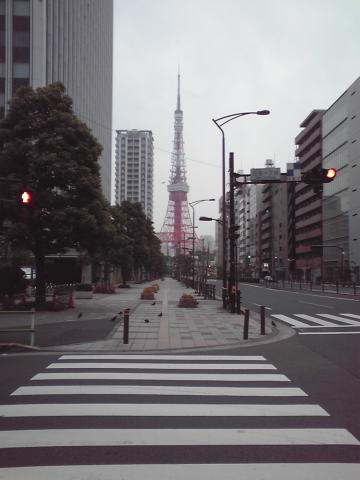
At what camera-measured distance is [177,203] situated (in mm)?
136875

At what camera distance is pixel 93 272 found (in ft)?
178

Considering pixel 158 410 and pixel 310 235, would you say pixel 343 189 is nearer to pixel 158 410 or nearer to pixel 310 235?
pixel 310 235

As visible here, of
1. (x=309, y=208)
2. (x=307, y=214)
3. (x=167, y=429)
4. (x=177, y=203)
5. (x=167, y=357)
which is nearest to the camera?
(x=167, y=429)

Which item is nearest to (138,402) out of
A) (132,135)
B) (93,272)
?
(93,272)

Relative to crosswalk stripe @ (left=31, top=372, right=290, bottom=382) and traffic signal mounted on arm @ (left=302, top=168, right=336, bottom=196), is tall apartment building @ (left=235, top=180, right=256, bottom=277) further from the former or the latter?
crosswalk stripe @ (left=31, top=372, right=290, bottom=382)

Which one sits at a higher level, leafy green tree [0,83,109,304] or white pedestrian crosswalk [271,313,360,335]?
leafy green tree [0,83,109,304]

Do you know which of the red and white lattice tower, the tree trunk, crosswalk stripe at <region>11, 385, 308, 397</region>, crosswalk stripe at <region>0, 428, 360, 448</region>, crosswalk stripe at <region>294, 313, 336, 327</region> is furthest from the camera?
the red and white lattice tower

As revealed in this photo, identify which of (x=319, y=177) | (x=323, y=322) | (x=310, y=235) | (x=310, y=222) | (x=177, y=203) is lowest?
(x=323, y=322)

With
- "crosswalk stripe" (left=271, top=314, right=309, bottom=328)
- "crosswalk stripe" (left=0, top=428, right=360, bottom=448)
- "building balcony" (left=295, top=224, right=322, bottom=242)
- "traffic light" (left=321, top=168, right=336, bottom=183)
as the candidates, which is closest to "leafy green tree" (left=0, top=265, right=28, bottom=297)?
"crosswalk stripe" (left=271, top=314, right=309, bottom=328)

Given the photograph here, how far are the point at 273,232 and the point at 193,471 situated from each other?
12406 cm

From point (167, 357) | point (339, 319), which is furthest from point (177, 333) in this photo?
point (339, 319)

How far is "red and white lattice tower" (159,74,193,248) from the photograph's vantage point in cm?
13425

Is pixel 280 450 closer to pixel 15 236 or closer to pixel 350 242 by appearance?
pixel 15 236

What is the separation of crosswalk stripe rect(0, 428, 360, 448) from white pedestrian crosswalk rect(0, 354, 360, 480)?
1 cm
